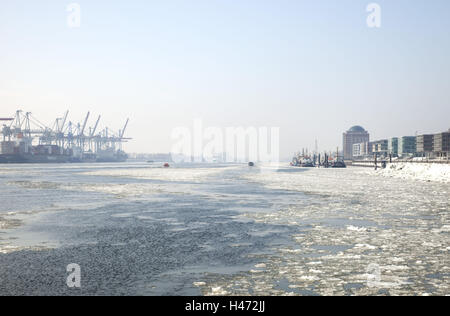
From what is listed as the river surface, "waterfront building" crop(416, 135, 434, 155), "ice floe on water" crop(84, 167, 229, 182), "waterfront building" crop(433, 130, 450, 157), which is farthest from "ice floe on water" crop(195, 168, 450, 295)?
"waterfront building" crop(416, 135, 434, 155)

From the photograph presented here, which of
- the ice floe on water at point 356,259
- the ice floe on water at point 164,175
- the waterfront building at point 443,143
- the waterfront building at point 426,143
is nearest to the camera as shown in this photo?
the ice floe on water at point 356,259

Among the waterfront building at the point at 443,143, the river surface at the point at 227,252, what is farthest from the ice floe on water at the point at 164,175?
the waterfront building at the point at 443,143

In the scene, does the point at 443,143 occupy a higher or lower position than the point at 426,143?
lower

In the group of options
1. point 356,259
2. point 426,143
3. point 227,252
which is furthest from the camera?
point 426,143

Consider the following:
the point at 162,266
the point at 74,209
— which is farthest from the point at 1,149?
the point at 162,266

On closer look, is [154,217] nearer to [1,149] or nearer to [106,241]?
[106,241]

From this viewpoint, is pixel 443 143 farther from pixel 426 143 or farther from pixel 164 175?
pixel 164 175

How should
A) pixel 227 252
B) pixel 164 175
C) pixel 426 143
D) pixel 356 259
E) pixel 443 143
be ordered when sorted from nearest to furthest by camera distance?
1. pixel 356 259
2. pixel 227 252
3. pixel 164 175
4. pixel 443 143
5. pixel 426 143

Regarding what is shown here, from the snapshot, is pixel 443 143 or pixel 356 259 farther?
pixel 443 143

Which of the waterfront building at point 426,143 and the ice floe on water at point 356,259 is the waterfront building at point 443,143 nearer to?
the waterfront building at point 426,143

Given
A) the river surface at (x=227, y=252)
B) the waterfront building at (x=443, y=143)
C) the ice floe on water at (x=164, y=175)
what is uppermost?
the waterfront building at (x=443, y=143)

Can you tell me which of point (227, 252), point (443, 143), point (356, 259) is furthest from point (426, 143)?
point (227, 252)

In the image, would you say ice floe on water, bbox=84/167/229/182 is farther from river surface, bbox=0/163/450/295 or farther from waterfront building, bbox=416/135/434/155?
waterfront building, bbox=416/135/434/155

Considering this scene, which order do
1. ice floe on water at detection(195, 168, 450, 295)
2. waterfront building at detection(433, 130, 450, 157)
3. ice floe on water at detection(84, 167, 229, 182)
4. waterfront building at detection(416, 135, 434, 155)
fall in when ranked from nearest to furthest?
ice floe on water at detection(195, 168, 450, 295) → ice floe on water at detection(84, 167, 229, 182) → waterfront building at detection(433, 130, 450, 157) → waterfront building at detection(416, 135, 434, 155)
